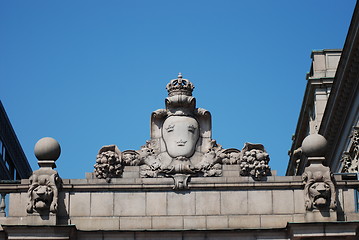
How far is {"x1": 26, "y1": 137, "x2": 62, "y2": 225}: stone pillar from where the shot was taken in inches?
1544

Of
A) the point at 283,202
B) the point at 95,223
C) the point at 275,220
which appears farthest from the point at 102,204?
the point at 283,202

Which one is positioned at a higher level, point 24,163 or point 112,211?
point 24,163

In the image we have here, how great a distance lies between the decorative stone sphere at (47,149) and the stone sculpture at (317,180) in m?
7.76

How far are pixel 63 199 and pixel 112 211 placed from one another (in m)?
1.58

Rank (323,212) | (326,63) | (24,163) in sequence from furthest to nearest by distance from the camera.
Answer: (24,163) → (326,63) → (323,212)

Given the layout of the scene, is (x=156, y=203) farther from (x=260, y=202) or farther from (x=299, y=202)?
(x=299, y=202)

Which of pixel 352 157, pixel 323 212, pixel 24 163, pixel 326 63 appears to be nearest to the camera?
pixel 323 212

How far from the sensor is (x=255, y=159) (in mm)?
40156

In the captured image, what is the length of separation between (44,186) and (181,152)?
14.9ft

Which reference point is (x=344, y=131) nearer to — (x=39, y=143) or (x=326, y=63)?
(x=326, y=63)

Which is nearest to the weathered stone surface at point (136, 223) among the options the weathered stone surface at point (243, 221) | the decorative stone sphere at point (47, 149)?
the weathered stone surface at point (243, 221)

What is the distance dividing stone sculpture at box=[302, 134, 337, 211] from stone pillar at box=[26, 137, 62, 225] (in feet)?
25.4

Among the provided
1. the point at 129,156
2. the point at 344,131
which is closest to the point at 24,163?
the point at 344,131

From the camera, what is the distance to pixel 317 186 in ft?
129
